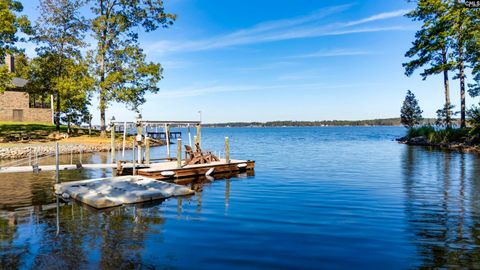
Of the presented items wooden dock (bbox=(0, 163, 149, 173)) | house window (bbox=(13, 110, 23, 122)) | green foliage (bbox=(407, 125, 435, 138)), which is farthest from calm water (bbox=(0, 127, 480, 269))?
house window (bbox=(13, 110, 23, 122))

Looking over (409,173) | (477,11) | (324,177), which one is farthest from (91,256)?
(477,11)

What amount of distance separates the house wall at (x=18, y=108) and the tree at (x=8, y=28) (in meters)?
15.1

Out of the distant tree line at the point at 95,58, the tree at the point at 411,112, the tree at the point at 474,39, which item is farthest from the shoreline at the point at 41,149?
the tree at the point at 411,112

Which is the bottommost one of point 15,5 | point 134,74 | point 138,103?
point 138,103

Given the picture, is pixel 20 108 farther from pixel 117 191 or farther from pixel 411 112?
pixel 411 112

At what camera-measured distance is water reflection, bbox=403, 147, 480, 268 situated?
8195 mm

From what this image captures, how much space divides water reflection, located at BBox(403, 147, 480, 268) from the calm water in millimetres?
33

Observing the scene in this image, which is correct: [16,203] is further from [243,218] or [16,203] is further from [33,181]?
[243,218]

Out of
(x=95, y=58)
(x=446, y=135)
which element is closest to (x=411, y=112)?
(x=446, y=135)

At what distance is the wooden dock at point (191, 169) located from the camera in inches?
817

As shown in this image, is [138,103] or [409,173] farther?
[138,103]

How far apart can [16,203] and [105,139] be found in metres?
30.9

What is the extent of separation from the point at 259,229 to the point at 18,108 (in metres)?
53.8

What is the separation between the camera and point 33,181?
789 inches
